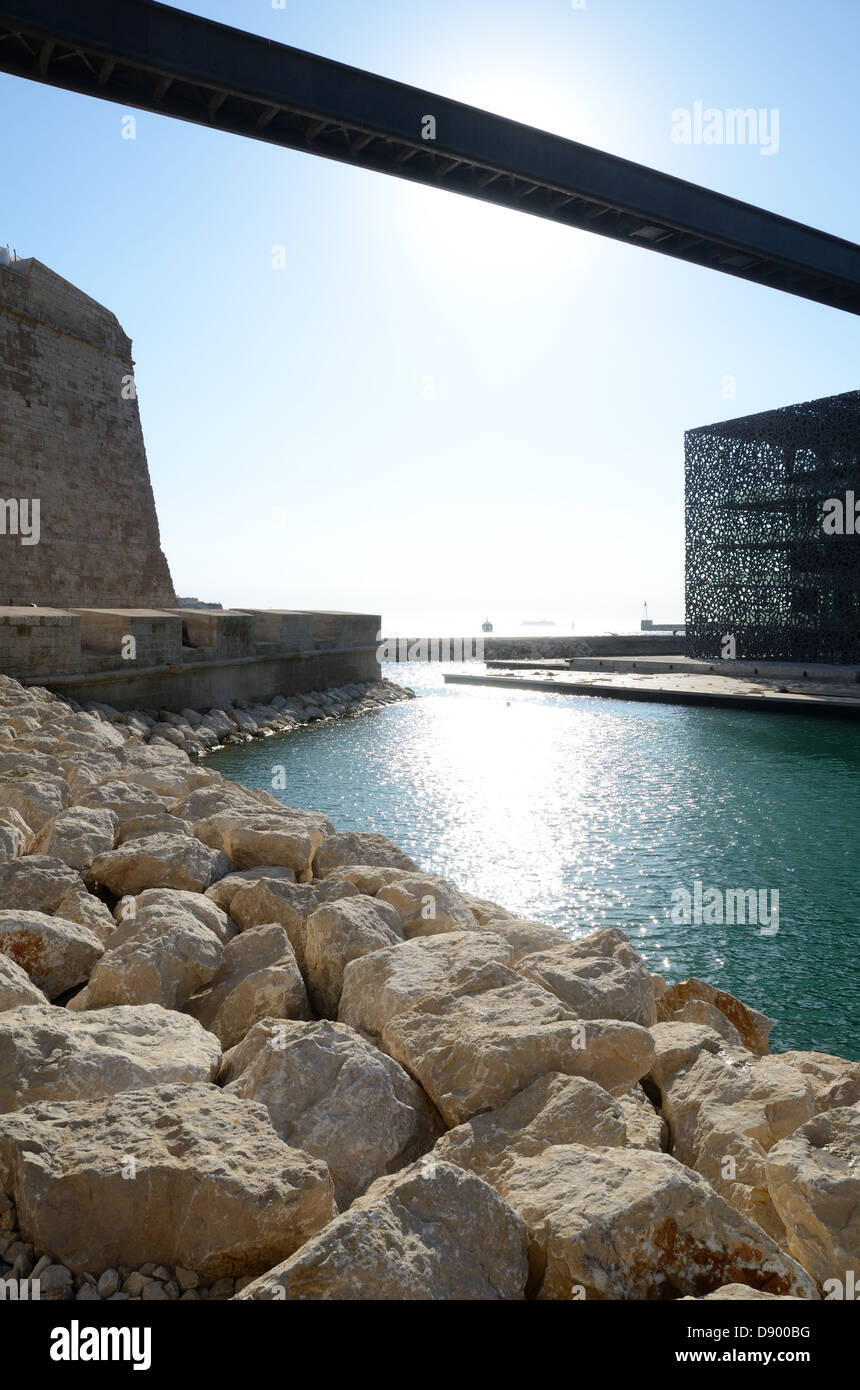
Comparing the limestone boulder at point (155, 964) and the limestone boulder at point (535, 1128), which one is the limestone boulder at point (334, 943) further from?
the limestone boulder at point (535, 1128)

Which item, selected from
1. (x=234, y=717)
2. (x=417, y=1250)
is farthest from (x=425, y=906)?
(x=234, y=717)

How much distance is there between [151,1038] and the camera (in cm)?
260

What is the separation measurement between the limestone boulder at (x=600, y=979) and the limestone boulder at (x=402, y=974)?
19cm

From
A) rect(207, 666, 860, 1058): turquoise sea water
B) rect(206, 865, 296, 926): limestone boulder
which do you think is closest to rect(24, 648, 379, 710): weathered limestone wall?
rect(207, 666, 860, 1058): turquoise sea water

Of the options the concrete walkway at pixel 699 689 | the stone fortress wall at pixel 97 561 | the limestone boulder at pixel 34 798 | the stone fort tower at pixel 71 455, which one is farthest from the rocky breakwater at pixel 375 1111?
the stone fort tower at pixel 71 455

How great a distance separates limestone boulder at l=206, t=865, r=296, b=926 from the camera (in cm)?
407

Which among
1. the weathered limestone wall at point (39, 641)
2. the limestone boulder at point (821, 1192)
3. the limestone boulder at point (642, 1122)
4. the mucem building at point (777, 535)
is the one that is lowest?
the limestone boulder at point (642, 1122)

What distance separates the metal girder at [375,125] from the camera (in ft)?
36.7

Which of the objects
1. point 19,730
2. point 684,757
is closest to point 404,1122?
point 19,730

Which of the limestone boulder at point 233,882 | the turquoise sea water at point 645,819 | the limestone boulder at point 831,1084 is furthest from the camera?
the turquoise sea water at point 645,819

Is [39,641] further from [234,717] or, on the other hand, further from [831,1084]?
[831,1084]

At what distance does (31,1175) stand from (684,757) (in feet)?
40.2

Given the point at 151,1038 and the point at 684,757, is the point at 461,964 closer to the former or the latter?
the point at 151,1038

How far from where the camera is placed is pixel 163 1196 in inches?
69.2
